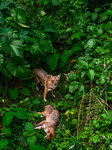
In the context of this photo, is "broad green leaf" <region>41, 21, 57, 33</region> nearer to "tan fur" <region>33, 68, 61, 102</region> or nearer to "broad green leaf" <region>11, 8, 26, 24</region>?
"broad green leaf" <region>11, 8, 26, 24</region>

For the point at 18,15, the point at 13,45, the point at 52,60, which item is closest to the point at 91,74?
the point at 52,60

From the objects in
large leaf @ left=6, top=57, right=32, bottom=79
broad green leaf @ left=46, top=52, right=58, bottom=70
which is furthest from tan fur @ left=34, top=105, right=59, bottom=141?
broad green leaf @ left=46, top=52, right=58, bottom=70

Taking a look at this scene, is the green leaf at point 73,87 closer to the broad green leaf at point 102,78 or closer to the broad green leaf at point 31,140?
the broad green leaf at point 102,78

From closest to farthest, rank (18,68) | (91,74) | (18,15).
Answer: (91,74) → (18,68) → (18,15)

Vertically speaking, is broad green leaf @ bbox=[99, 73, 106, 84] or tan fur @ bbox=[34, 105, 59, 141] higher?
broad green leaf @ bbox=[99, 73, 106, 84]

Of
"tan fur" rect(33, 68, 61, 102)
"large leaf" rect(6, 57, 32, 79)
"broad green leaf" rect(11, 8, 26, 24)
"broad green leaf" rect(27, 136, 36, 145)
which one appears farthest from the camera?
"broad green leaf" rect(11, 8, 26, 24)

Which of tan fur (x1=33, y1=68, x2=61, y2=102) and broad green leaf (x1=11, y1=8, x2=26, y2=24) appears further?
broad green leaf (x1=11, y1=8, x2=26, y2=24)

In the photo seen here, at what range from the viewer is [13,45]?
3.35 metres

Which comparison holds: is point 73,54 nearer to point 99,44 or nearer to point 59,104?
point 99,44

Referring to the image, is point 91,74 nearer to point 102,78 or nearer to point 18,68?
point 102,78

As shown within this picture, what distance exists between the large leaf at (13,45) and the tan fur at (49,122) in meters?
1.34

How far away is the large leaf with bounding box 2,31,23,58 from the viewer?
128 inches

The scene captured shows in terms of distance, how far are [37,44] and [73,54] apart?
4.36 feet

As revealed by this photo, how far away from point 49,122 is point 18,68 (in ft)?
4.36
